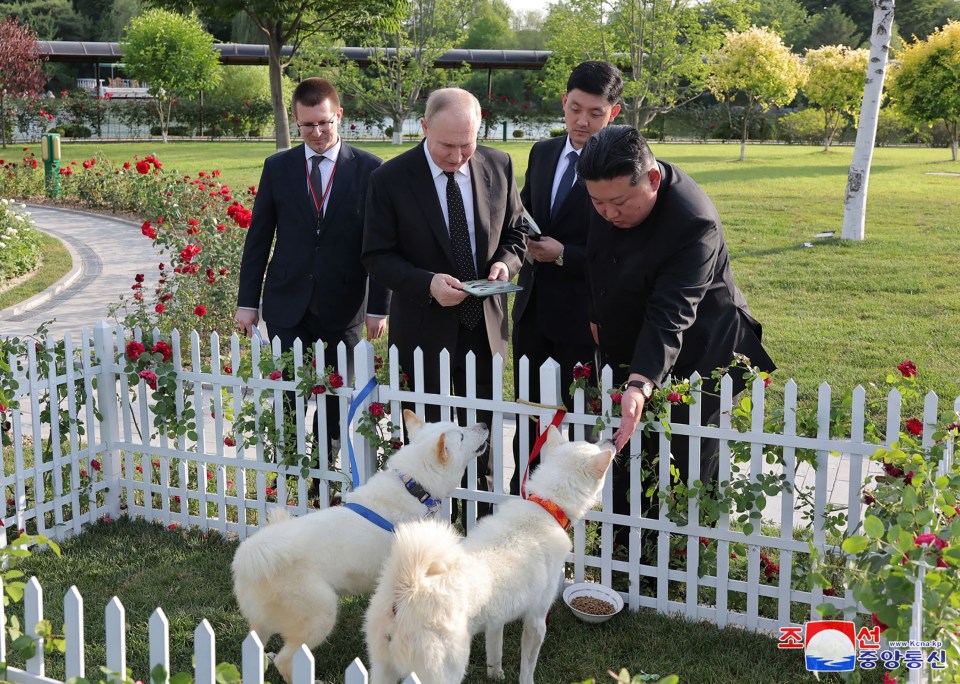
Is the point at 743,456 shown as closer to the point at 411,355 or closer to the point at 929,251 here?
the point at 411,355

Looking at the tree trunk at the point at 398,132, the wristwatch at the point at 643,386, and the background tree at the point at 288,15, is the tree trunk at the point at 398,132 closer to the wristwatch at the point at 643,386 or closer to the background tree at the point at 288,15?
the background tree at the point at 288,15

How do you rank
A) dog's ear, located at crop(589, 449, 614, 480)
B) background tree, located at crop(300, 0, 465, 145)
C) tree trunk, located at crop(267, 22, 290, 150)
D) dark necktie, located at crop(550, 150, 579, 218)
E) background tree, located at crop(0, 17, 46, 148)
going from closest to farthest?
dog's ear, located at crop(589, 449, 614, 480), dark necktie, located at crop(550, 150, 579, 218), tree trunk, located at crop(267, 22, 290, 150), background tree, located at crop(0, 17, 46, 148), background tree, located at crop(300, 0, 465, 145)

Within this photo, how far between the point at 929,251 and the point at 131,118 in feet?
115

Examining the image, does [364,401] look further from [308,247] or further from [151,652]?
Answer: [151,652]

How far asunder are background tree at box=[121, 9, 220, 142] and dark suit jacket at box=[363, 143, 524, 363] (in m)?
33.5

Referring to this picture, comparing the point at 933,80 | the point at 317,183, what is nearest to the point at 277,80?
the point at 317,183

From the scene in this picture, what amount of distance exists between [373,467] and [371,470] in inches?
0.8

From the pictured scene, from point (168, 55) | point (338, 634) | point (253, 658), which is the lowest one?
point (338, 634)

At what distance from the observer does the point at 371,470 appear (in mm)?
4523

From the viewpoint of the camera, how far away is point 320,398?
4543 mm

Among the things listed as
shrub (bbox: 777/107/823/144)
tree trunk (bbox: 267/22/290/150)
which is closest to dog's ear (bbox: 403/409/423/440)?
tree trunk (bbox: 267/22/290/150)

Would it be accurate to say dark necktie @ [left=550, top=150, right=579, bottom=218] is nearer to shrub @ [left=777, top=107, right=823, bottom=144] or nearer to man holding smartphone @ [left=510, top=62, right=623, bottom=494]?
man holding smartphone @ [left=510, top=62, right=623, bottom=494]

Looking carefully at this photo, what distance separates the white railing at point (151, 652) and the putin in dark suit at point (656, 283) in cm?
181

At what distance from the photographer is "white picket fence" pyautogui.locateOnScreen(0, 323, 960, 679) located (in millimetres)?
3752
